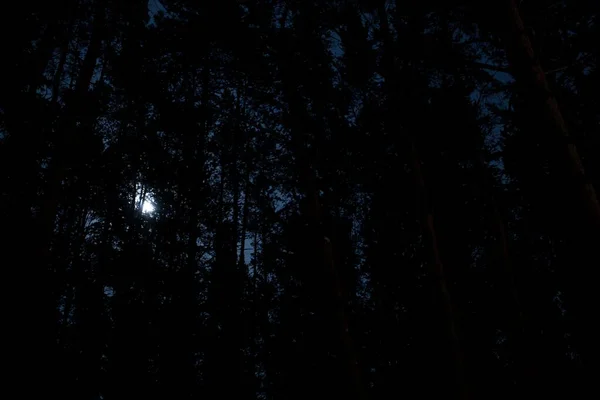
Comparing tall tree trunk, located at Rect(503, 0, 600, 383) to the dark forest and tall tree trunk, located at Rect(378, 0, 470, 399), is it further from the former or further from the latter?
tall tree trunk, located at Rect(378, 0, 470, 399)

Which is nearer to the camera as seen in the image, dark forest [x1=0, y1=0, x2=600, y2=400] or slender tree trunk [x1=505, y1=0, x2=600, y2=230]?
slender tree trunk [x1=505, y1=0, x2=600, y2=230]

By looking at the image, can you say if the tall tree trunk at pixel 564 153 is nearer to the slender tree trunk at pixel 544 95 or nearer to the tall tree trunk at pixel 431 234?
the slender tree trunk at pixel 544 95

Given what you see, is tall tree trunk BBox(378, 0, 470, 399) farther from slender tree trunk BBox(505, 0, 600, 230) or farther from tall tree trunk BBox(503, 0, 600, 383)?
slender tree trunk BBox(505, 0, 600, 230)

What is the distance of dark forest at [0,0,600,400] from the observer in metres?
5.92

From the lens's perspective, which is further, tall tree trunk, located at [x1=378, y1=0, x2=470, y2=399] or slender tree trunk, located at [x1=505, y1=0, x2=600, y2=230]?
tall tree trunk, located at [x1=378, y1=0, x2=470, y2=399]

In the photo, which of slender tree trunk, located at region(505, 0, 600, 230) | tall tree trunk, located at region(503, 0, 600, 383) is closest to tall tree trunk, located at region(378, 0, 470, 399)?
tall tree trunk, located at region(503, 0, 600, 383)

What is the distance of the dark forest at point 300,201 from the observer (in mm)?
5918

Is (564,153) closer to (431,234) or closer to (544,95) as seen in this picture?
(544,95)

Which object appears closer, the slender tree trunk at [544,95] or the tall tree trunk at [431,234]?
the slender tree trunk at [544,95]

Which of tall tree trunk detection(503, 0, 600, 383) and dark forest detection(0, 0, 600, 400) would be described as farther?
dark forest detection(0, 0, 600, 400)

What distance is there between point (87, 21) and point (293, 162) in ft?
21.7

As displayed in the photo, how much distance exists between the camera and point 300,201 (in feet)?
40.1

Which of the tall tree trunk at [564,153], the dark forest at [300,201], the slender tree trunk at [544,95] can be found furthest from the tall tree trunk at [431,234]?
the slender tree trunk at [544,95]

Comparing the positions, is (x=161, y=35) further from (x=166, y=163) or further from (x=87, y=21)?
(x=166, y=163)
